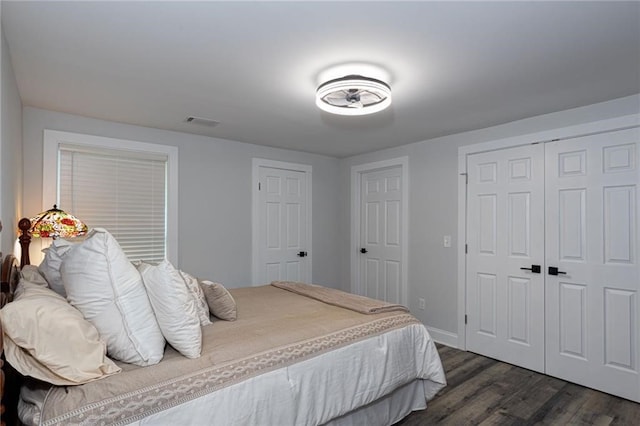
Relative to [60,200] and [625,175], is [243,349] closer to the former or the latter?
[60,200]

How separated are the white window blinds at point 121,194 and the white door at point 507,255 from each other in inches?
130

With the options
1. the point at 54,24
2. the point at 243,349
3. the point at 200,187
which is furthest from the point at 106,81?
the point at 243,349

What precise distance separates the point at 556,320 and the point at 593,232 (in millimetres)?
829

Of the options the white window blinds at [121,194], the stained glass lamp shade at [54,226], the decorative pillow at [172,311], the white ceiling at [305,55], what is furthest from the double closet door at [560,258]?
the stained glass lamp shade at [54,226]

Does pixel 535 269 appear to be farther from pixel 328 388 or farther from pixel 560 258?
pixel 328 388

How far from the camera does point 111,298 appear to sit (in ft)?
5.14

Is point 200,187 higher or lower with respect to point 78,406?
higher

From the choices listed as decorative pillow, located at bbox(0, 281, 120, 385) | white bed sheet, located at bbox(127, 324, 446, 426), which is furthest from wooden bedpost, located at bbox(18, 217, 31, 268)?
white bed sheet, located at bbox(127, 324, 446, 426)

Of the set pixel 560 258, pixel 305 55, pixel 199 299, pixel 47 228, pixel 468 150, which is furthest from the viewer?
pixel 468 150

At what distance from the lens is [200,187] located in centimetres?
403

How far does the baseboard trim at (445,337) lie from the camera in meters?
3.88

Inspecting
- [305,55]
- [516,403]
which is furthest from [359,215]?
[305,55]

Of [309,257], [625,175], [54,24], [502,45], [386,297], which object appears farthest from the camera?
[309,257]

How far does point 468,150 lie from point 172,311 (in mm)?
3282
